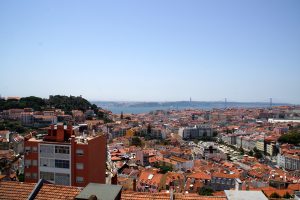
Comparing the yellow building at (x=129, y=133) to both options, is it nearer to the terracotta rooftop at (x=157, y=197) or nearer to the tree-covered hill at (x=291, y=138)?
the tree-covered hill at (x=291, y=138)

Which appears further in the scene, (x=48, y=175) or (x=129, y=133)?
(x=129, y=133)

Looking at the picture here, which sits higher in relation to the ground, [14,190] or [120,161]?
[14,190]

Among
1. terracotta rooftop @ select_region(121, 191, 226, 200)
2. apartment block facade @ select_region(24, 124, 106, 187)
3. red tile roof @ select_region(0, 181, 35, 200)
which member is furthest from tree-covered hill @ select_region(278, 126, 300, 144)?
red tile roof @ select_region(0, 181, 35, 200)

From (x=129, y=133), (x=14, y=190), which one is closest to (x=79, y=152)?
(x=14, y=190)

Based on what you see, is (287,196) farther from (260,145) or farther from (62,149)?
(260,145)

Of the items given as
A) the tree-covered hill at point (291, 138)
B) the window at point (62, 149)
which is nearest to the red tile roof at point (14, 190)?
the window at point (62, 149)
